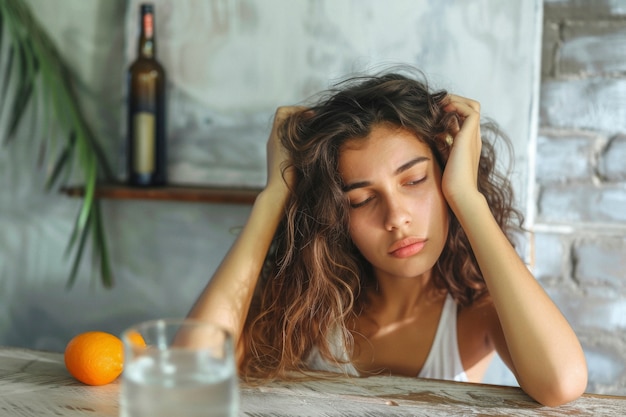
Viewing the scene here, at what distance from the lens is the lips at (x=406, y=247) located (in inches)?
41.4

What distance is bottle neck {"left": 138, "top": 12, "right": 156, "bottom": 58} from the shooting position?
4.71 feet

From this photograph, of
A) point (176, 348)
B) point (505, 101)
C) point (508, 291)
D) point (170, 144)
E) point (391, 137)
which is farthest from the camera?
point (170, 144)

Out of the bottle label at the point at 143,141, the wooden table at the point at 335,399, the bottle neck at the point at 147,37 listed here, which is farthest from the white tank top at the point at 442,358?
the bottle neck at the point at 147,37

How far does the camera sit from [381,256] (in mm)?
1088

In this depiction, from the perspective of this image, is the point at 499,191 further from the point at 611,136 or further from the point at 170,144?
the point at 170,144

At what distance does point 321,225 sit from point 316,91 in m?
0.44

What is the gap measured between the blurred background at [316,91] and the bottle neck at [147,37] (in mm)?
51

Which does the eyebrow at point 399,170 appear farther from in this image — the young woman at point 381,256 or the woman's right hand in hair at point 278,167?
the woman's right hand in hair at point 278,167

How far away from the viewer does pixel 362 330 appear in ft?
4.15

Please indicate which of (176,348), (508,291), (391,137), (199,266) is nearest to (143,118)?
(199,266)

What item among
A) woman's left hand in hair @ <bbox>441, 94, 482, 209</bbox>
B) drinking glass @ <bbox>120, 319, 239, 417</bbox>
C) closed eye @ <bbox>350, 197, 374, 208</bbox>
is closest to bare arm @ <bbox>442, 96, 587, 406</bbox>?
woman's left hand in hair @ <bbox>441, 94, 482, 209</bbox>

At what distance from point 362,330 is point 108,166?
78 cm

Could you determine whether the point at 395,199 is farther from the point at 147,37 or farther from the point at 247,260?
the point at 147,37

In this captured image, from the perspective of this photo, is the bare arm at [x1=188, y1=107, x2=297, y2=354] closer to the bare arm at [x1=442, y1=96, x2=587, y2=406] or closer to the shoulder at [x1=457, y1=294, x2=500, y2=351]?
the bare arm at [x1=442, y1=96, x2=587, y2=406]
